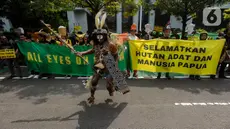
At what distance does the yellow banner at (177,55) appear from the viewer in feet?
20.4

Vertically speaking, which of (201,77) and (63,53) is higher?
(63,53)

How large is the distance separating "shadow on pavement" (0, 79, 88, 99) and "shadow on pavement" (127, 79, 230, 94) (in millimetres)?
1706

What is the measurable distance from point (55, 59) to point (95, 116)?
3330mm

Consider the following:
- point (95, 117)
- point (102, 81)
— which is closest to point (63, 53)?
point (102, 81)

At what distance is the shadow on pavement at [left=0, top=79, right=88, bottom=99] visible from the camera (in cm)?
524

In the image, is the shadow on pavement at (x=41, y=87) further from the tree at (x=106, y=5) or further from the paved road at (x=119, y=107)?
the tree at (x=106, y=5)


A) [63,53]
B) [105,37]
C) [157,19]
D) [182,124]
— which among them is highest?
[157,19]

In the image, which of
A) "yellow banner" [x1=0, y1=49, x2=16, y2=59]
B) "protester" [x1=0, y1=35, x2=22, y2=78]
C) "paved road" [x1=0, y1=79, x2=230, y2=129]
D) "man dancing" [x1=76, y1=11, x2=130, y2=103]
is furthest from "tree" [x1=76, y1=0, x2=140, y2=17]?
"man dancing" [x1=76, y1=11, x2=130, y2=103]

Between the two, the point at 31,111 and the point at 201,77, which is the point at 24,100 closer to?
the point at 31,111

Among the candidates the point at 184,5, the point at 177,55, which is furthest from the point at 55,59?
the point at 184,5

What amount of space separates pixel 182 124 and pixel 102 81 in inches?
124

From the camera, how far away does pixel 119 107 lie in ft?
14.3

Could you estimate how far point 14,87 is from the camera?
18.9 ft

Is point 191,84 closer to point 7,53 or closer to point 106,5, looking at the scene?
point 106,5
